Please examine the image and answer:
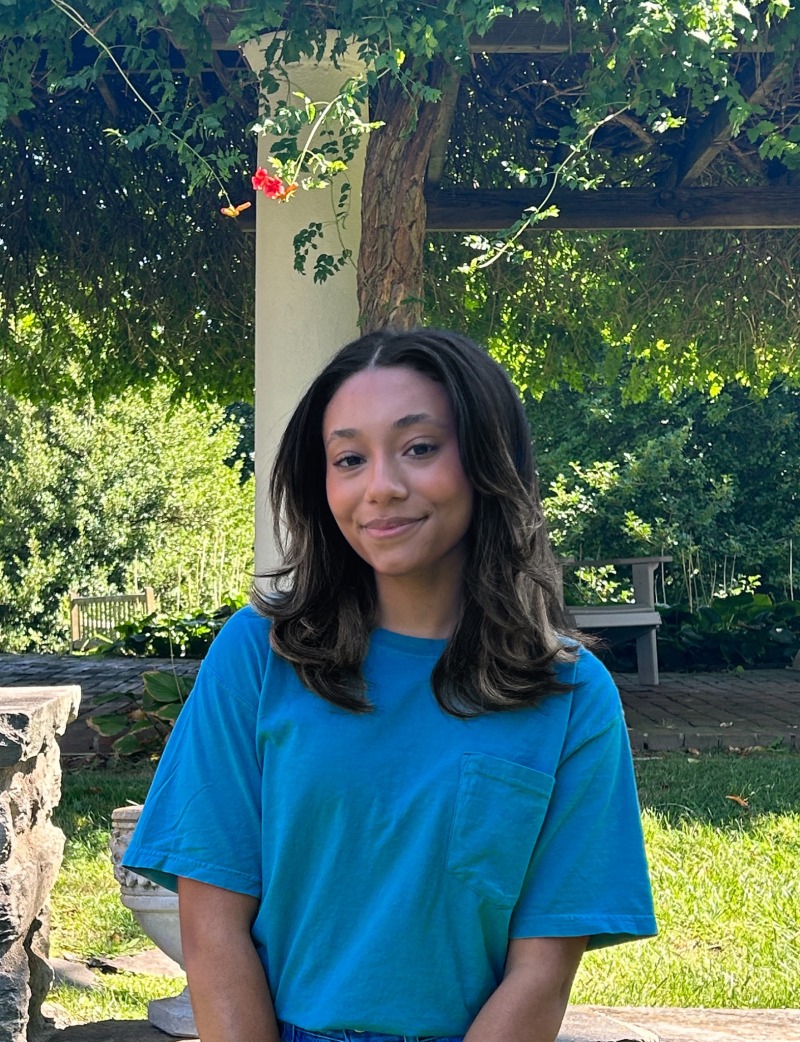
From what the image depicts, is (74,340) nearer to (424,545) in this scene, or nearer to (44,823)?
(44,823)

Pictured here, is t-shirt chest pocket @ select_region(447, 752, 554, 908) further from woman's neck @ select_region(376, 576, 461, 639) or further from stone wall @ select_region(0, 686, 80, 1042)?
stone wall @ select_region(0, 686, 80, 1042)

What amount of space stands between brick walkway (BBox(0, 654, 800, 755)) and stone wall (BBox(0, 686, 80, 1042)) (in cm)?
355

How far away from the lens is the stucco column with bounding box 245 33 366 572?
502cm

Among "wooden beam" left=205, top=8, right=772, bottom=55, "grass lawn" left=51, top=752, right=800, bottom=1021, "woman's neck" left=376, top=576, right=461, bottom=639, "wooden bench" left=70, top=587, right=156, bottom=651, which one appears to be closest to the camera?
"woman's neck" left=376, top=576, right=461, bottom=639

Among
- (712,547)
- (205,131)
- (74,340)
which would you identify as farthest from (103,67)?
(712,547)

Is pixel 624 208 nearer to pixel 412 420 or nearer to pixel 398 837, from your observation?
pixel 412 420

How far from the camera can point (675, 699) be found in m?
8.00

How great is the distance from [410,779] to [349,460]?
394 mm

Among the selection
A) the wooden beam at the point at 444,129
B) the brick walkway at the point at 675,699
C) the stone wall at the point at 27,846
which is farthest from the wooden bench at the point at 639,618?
the stone wall at the point at 27,846

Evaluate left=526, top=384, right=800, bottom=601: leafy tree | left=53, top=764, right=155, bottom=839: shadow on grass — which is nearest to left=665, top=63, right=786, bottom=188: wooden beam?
left=53, top=764, right=155, bottom=839: shadow on grass

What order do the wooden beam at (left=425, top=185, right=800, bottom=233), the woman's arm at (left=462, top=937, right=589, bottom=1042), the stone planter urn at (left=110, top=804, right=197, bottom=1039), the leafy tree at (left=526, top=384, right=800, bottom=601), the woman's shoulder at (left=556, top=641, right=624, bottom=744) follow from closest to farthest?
the woman's arm at (left=462, top=937, right=589, bottom=1042)
the woman's shoulder at (left=556, top=641, right=624, bottom=744)
the stone planter urn at (left=110, top=804, right=197, bottom=1039)
the wooden beam at (left=425, top=185, right=800, bottom=233)
the leafy tree at (left=526, top=384, right=800, bottom=601)

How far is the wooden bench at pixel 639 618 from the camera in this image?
8.45 metres

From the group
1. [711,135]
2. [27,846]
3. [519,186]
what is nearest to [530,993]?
[27,846]

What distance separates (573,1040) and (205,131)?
315 centimetres
